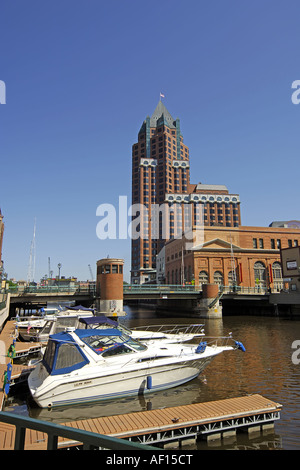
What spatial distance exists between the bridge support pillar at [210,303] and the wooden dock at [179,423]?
5082 centimetres

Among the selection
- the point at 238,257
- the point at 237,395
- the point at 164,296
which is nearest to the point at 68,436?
the point at 237,395

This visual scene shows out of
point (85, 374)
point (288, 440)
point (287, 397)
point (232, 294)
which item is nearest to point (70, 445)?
point (85, 374)

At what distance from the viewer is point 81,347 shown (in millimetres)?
14672

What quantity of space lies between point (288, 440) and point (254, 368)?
33.8 ft

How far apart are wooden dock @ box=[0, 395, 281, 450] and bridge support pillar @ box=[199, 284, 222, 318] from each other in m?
50.8

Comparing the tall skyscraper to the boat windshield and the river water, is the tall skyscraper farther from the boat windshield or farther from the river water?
the boat windshield

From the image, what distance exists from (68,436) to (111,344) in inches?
517

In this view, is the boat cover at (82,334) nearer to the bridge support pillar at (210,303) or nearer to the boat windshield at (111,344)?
the boat windshield at (111,344)

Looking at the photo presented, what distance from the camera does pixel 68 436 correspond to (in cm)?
302

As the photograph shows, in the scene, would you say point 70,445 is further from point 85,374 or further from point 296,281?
point 296,281

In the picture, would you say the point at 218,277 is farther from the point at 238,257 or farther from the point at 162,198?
the point at 162,198

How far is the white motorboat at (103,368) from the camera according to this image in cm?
1354

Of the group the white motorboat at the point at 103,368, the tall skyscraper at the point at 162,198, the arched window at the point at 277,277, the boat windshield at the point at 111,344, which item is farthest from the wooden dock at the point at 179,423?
the tall skyscraper at the point at 162,198

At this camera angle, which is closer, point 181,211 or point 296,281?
point 296,281
